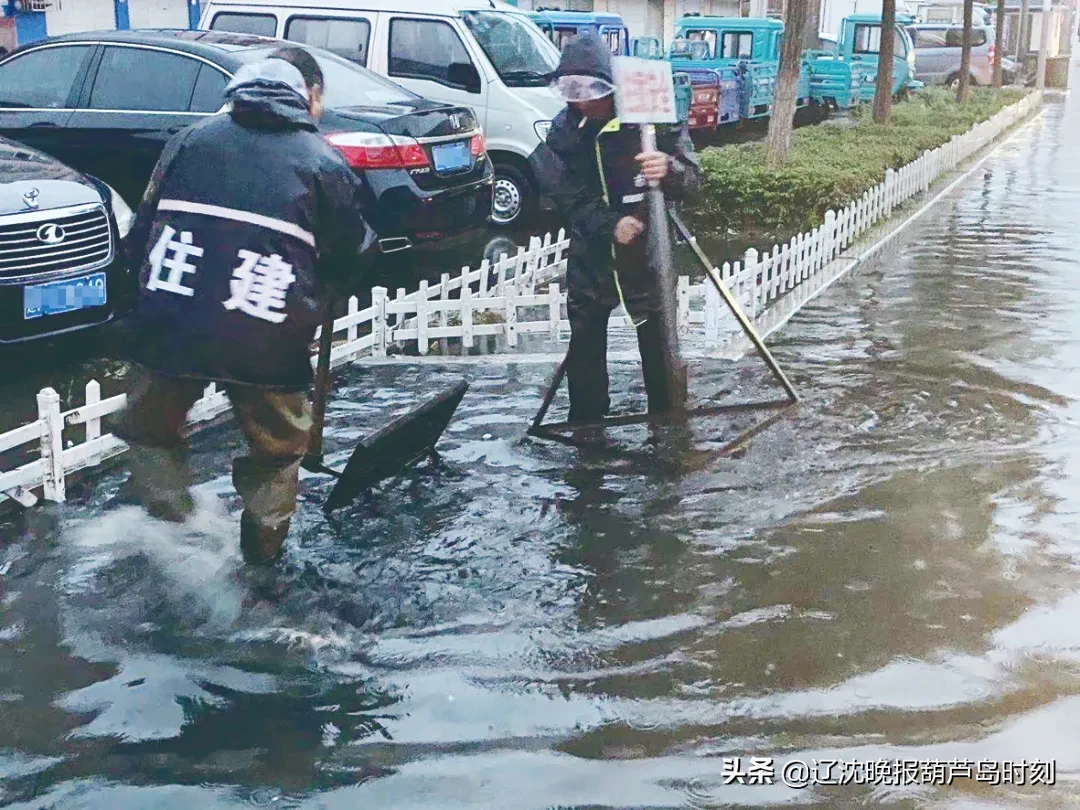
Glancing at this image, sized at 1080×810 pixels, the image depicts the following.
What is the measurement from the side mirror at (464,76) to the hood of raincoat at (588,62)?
7.19m

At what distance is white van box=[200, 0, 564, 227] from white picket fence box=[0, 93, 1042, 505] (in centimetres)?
251

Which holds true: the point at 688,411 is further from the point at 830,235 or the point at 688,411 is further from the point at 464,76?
the point at 464,76

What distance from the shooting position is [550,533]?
17.1 ft

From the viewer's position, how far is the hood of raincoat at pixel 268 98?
14.1ft

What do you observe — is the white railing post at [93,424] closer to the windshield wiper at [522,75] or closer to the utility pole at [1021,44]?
→ the windshield wiper at [522,75]

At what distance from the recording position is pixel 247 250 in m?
4.30

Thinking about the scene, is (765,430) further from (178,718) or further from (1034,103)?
(1034,103)

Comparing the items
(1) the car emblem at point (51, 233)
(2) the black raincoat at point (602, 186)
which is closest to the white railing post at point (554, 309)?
(2) the black raincoat at point (602, 186)

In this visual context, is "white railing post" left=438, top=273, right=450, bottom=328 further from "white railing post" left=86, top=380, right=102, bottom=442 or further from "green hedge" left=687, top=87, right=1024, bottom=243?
"green hedge" left=687, top=87, right=1024, bottom=243

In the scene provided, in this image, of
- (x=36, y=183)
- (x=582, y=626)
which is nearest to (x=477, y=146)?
(x=36, y=183)

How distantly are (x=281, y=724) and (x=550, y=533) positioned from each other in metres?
1.68

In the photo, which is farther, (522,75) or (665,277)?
(522,75)

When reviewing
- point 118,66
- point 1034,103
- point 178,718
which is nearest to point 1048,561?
point 178,718

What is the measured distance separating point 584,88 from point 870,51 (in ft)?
97.4
